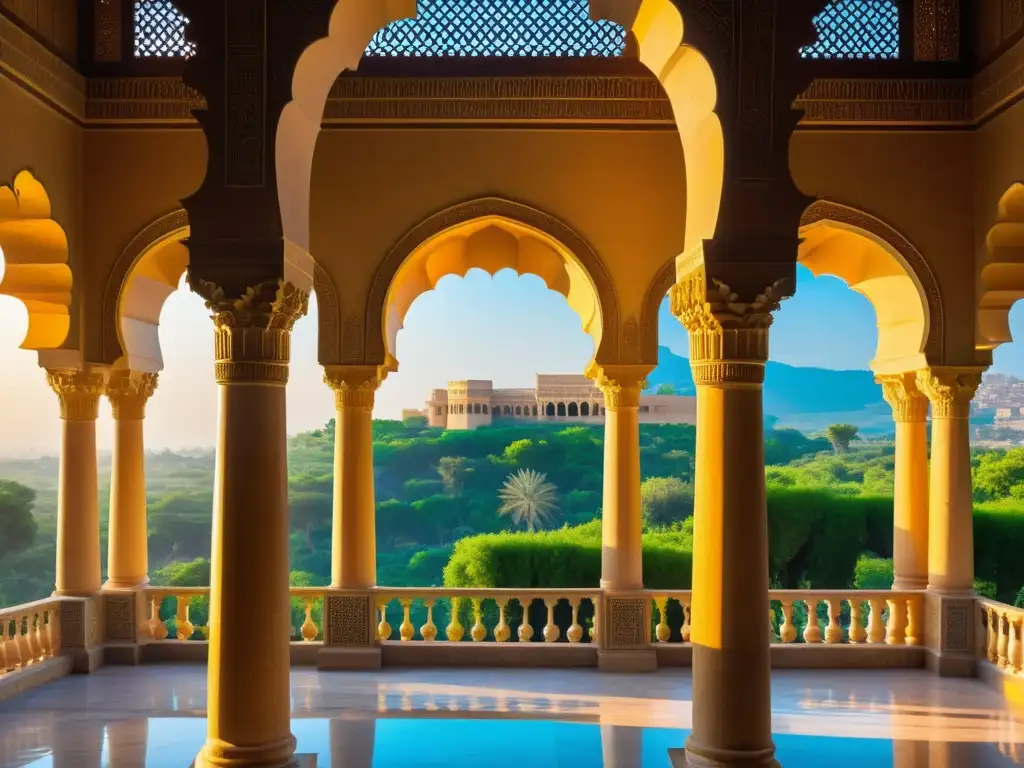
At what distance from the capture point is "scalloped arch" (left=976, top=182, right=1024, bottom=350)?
10891 millimetres

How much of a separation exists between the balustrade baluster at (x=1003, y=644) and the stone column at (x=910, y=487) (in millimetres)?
1256

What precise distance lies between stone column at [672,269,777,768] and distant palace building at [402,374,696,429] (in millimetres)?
26621

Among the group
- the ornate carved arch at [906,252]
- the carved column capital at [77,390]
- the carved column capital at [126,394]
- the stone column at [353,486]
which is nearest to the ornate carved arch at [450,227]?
the stone column at [353,486]

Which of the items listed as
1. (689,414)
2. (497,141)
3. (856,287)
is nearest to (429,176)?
(497,141)

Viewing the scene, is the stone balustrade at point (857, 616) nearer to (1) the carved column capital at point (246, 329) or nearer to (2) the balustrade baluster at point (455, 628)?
(2) the balustrade baluster at point (455, 628)

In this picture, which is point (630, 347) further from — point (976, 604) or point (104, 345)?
point (104, 345)

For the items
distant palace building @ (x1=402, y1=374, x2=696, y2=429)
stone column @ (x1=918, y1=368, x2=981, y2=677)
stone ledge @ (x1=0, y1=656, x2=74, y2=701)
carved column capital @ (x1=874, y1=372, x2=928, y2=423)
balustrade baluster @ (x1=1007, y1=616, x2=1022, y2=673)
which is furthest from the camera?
distant palace building @ (x1=402, y1=374, x2=696, y2=429)

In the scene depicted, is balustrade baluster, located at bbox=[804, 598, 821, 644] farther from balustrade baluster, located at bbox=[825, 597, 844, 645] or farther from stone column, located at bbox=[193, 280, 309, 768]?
stone column, located at bbox=[193, 280, 309, 768]

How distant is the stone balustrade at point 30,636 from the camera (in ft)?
33.2

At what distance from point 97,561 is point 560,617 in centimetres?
1237

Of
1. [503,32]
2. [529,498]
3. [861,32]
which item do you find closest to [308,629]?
[503,32]

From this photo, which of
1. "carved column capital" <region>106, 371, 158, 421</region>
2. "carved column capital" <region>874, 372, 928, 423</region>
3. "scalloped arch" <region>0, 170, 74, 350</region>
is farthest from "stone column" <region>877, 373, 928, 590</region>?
"scalloped arch" <region>0, 170, 74, 350</region>

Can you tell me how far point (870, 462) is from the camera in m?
30.7

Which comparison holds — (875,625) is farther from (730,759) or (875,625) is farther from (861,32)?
(861,32)
